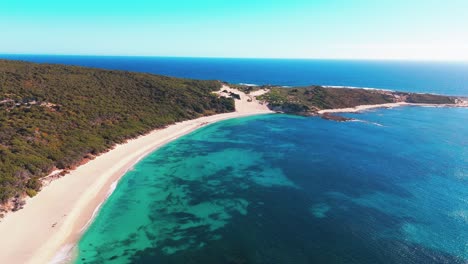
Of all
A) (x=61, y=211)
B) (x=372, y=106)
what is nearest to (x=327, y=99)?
(x=372, y=106)

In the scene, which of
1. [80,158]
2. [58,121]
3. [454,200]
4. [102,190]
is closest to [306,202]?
[454,200]

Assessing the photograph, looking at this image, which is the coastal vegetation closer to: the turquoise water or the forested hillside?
the forested hillside

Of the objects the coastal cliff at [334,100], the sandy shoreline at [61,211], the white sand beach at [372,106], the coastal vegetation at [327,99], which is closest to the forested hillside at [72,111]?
the sandy shoreline at [61,211]

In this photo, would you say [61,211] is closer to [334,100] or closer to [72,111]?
[72,111]

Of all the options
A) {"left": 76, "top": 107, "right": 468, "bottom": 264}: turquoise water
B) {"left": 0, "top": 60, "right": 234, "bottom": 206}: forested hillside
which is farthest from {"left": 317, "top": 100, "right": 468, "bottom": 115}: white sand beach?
{"left": 76, "top": 107, "right": 468, "bottom": 264}: turquoise water

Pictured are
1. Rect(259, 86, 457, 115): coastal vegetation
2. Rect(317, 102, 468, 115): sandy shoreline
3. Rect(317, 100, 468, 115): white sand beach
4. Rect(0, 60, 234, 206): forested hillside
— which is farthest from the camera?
Rect(317, 100, 468, 115): white sand beach

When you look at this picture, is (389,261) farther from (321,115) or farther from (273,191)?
(321,115)
